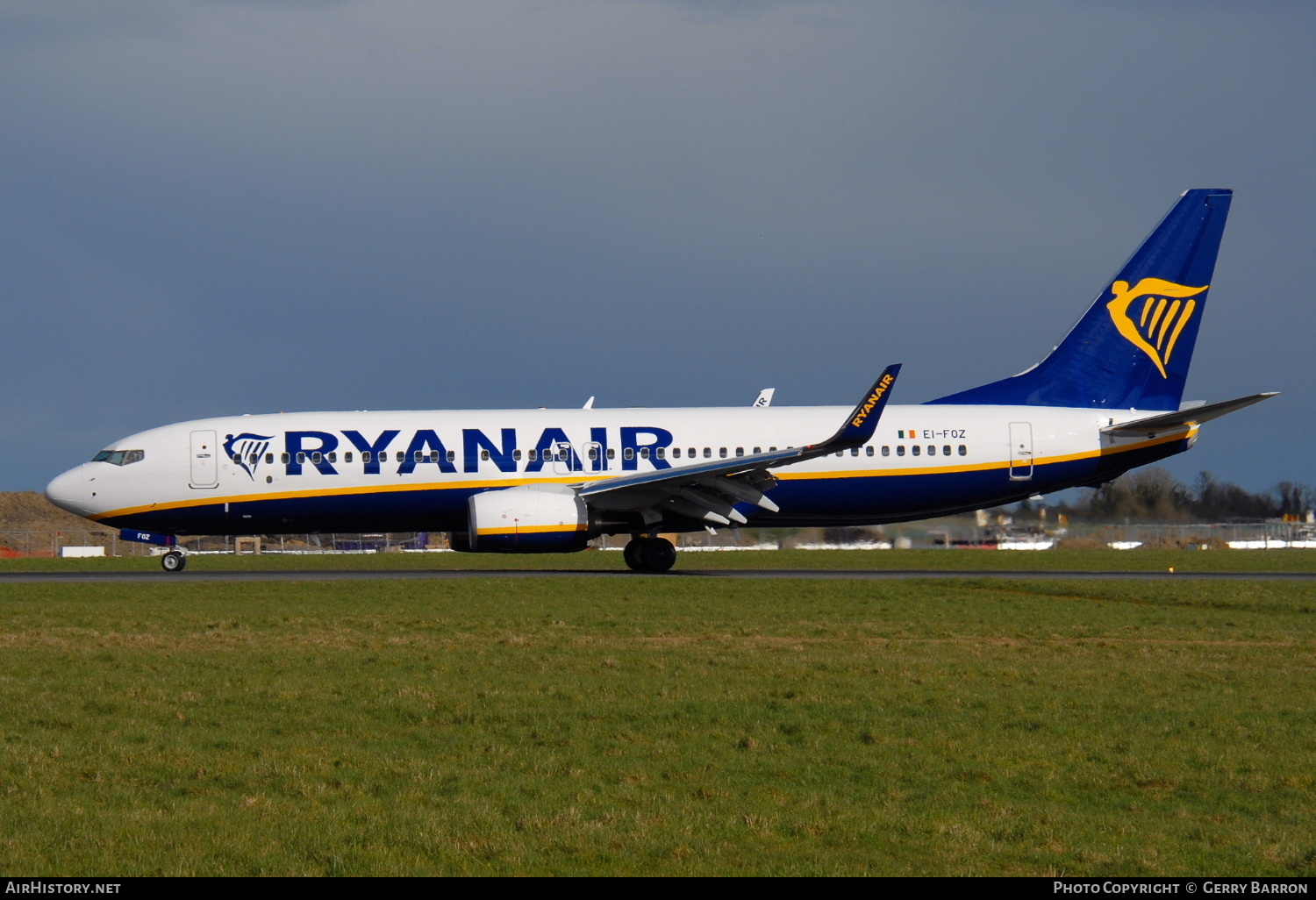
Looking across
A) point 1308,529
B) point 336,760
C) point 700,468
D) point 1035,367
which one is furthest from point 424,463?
point 1308,529

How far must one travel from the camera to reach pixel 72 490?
1204 inches

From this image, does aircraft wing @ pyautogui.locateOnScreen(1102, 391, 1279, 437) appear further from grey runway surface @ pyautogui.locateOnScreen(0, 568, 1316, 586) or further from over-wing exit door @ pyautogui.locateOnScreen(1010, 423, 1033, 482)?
grey runway surface @ pyautogui.locateOnScreen(0, 568, 1316, 586)

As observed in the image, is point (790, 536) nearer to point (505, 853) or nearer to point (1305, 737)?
point (1305, 737)

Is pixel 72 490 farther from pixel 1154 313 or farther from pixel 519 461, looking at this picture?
pixel 1154 313

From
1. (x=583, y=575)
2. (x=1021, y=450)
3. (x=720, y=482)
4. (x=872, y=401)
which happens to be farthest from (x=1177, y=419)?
(x=583, y=575)

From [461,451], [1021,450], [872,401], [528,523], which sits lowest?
[528,523]

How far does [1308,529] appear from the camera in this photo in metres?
63.0

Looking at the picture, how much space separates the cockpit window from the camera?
3050cm

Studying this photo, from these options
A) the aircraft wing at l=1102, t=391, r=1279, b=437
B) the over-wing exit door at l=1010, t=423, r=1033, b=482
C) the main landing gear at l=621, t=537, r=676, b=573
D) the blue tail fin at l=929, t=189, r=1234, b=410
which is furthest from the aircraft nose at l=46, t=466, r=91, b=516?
the aircraft wing at l=1102, t=391, r=1279, b=437

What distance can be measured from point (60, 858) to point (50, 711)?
16.1ft

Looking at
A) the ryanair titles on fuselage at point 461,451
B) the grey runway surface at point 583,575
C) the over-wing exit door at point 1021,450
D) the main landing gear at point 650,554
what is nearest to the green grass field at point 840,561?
the grey runway surface at point 583,575

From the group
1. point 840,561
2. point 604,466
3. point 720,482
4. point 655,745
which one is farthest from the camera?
point 840,561

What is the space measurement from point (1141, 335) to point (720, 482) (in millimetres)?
11980

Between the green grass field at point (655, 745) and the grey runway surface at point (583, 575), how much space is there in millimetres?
9231
